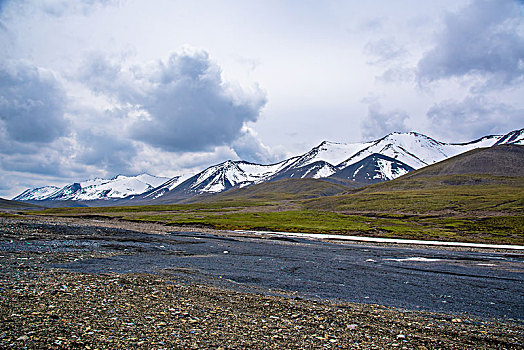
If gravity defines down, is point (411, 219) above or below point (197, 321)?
above

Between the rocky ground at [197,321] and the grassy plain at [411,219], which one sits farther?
the grassy plain at [411,219]

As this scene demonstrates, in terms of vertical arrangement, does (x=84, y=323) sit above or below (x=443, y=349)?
above

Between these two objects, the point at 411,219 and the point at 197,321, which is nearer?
the point at 197,321

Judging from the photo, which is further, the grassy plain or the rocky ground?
the grassy plain

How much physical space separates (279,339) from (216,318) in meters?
3.81

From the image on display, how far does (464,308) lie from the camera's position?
23484mm

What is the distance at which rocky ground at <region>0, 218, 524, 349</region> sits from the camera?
13016mm

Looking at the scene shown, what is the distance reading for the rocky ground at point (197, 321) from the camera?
13016 mm

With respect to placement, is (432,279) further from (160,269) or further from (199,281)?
(160,269)

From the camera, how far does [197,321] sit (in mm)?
15898

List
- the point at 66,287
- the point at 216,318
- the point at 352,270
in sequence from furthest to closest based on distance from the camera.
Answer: the point at 352,270
the point at 66,287
the point at 216,318

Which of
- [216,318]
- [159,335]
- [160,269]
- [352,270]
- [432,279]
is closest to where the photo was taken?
[159,335]

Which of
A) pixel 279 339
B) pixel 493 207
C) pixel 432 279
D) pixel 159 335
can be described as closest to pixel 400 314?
pixel 279 339

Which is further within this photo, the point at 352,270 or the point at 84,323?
the point at 352,270
